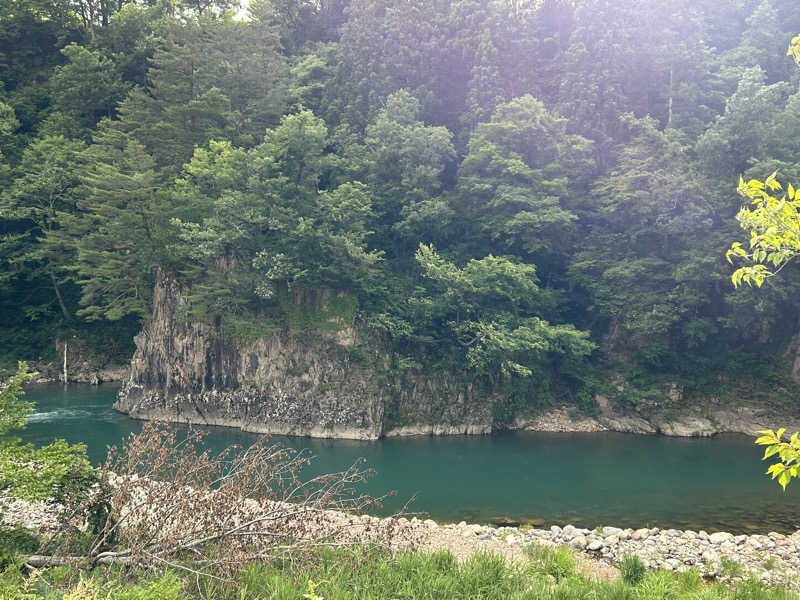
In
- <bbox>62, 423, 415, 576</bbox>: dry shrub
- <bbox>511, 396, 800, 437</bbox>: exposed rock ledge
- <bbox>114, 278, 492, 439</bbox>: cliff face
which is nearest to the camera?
<bbox>62, 423, 415, 576</bbox>: dry shrub

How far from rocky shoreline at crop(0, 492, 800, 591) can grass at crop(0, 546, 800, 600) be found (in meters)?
0.69

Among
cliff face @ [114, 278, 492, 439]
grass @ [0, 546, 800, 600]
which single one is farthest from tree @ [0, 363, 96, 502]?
cliff face @ [114, 278, 492, 439]

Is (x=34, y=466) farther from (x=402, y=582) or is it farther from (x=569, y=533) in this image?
(x=569, y=533)

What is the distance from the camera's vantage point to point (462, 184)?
24.6 metres

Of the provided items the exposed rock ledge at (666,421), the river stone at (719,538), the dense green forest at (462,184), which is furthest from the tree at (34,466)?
the exposed rock ledge at (666,421)

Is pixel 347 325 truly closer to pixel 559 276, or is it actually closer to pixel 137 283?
pixel 559 276

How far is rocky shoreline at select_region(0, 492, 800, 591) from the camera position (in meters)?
9.06

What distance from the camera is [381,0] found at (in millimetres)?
29922

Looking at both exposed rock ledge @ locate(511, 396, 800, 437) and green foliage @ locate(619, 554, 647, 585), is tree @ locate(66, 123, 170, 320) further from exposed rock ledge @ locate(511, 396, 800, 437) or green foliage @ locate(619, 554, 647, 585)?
green foliage @ locate(619, 554, 647, 585)

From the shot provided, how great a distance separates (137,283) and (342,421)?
14034 mm

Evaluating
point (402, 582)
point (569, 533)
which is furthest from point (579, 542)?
point (402, 582)

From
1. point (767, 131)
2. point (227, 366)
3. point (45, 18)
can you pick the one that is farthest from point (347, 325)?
point (45, 18)

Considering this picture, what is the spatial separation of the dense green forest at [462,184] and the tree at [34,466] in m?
14.8

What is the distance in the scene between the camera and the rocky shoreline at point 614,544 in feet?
29.7
